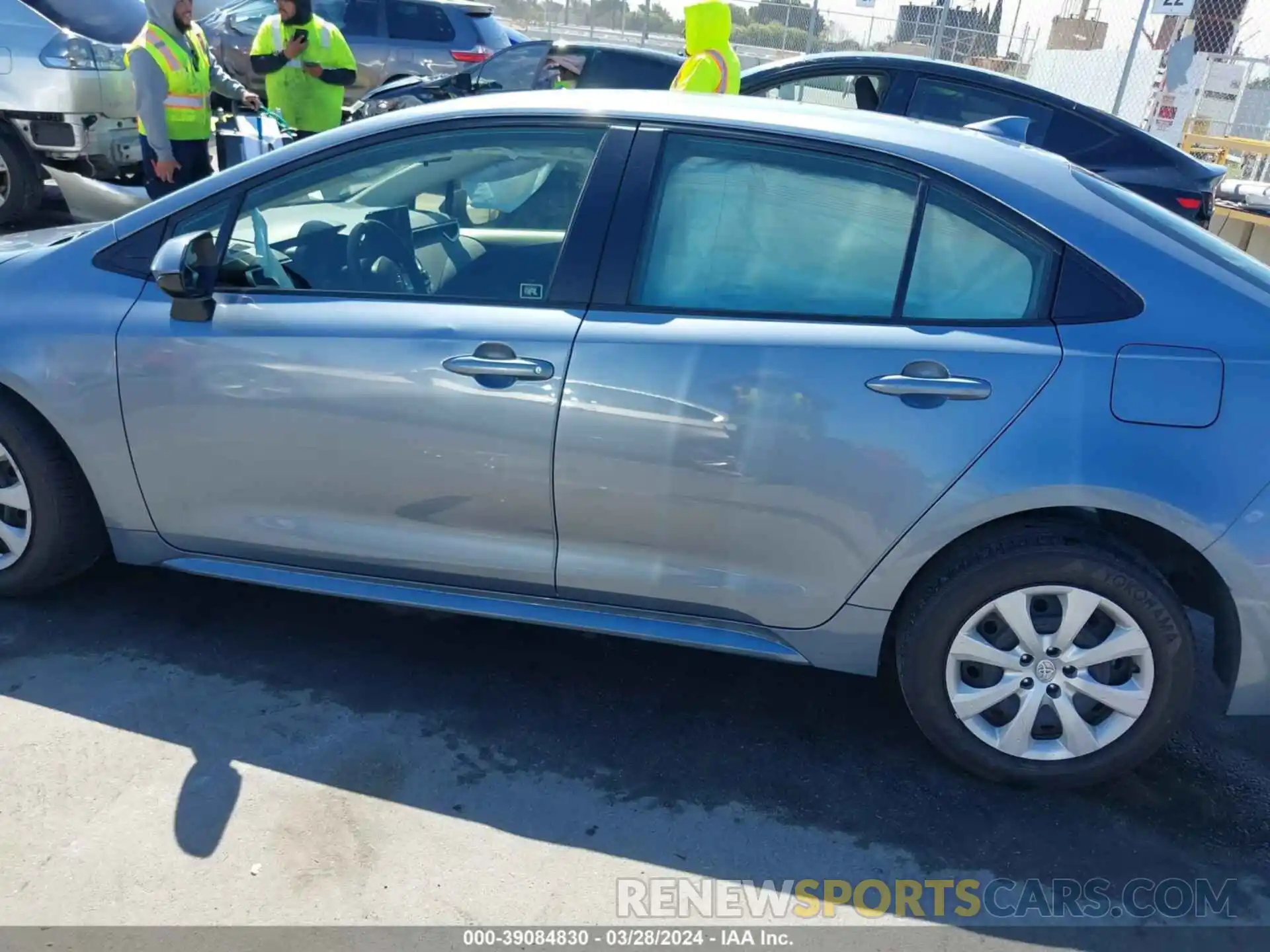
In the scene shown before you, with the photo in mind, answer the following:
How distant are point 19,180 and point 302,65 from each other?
7.97 feet

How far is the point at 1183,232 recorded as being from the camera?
112 inches

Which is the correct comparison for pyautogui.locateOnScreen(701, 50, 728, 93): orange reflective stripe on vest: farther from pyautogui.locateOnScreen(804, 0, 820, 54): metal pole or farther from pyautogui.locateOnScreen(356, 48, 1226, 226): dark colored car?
pyautogui.locateOnScreen(804, 0, 820, 54): metal pole

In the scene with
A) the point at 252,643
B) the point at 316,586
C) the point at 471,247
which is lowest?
the point at 252,643

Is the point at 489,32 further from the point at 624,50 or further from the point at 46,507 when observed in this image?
the point at 46,507

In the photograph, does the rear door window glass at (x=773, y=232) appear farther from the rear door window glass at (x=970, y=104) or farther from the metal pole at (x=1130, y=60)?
the metal pole at (x=1130, y=60)

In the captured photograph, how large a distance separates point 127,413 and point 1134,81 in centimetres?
1310

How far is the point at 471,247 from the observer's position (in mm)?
3066

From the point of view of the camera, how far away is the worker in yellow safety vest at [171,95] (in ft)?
19.4

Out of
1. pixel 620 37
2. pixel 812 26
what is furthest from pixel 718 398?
pixel 620 37

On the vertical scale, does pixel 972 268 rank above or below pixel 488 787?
above

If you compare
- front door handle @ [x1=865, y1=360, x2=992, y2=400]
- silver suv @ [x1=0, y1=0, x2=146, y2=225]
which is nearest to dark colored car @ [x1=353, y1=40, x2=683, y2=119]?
silver suv @ [x1=0, y1=0, x2=146, y2=225]

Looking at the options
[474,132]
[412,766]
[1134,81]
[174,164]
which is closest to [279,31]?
[174,164]

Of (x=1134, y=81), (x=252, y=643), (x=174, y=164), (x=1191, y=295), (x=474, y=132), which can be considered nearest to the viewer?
(x=1191, y=295)

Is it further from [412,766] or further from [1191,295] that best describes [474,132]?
[1191,295]
